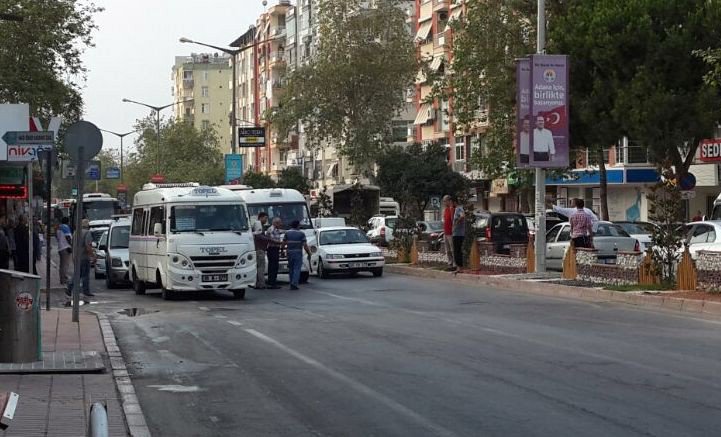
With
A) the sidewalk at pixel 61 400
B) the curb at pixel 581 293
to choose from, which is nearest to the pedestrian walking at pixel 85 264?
the curb at pixel 581 293

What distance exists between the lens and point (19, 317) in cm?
1258

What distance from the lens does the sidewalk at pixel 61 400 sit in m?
9.58

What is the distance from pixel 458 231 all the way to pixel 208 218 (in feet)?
28.1

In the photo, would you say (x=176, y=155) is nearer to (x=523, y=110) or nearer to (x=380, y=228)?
(x=380, y=228)

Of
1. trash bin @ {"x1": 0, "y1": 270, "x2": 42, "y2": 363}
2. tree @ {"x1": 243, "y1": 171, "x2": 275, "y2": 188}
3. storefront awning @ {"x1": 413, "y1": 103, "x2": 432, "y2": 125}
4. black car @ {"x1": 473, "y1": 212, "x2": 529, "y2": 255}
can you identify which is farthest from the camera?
tree @ {"x1": 243, "y1": 171, "x2": 275, "y2": 188}

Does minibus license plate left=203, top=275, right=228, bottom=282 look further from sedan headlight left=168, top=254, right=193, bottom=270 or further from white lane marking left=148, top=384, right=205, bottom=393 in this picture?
white lane marking left=148, top=384, right=205, bottom=393

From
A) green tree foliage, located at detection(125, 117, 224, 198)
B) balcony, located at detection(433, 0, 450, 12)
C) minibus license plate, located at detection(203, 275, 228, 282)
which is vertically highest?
balcony, located at detection(433, 0, 450, 12)

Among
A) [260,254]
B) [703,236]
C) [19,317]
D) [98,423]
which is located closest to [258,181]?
[260,254]

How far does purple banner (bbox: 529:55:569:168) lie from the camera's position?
29.4m

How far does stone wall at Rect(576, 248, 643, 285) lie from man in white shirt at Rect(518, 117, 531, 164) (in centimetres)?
316

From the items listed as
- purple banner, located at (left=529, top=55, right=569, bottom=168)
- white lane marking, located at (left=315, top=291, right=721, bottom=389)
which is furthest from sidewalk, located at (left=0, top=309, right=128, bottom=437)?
purple banner, located at (left=529, top=55, right=569, bottom=168)

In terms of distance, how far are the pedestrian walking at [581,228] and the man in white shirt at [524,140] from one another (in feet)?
5.46

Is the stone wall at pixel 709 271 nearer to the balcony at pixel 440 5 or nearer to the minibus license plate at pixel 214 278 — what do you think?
the minibus license plate at pixel 214 278

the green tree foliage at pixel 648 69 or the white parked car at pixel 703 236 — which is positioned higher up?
the green tree foliage at pixel 648 69
